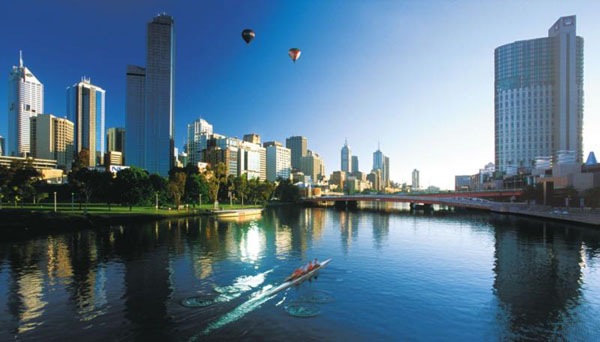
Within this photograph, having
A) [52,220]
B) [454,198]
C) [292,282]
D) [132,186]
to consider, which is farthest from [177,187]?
[454,198]

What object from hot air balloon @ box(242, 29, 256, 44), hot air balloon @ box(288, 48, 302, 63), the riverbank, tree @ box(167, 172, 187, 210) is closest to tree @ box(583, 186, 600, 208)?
hot air balloon @ box(288, 48, 302, 63)

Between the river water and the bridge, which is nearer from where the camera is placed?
the river water

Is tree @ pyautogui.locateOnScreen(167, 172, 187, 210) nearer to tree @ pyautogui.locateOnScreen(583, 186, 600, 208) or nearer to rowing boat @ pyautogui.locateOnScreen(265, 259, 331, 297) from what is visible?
rowing boat @ pyautogui.locateOnScreen(265, 259, 331, 297)

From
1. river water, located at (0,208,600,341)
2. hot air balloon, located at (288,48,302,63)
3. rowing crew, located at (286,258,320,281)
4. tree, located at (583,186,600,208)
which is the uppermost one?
hot air balloon, located at (288,48,302,63)

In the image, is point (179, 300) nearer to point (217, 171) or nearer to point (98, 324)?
point (98, 324)

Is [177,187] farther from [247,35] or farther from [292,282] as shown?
[292,282]

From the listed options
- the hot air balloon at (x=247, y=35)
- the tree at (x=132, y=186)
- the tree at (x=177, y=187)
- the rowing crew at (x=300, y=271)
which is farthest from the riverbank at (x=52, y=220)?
the rowing crew at (x=300, y=271)
